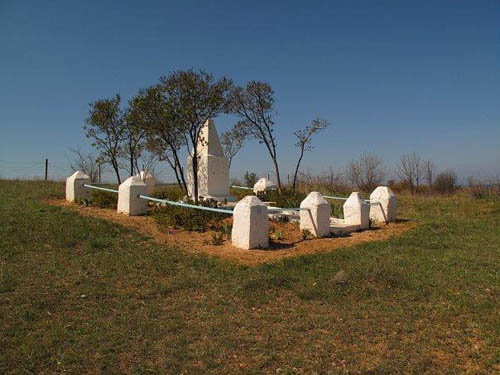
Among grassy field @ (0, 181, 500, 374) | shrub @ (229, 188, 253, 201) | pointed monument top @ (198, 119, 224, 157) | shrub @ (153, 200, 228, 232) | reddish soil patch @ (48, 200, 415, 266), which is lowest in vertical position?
grassy field @ (0, 181, 500, 374)

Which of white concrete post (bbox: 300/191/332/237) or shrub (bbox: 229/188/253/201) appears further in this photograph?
shrub (bbox: 229/188/253/201)

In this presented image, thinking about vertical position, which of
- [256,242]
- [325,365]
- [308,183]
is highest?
[308,183]

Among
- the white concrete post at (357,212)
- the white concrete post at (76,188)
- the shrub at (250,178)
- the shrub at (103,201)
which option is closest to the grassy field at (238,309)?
the white concrete post at (357,212)

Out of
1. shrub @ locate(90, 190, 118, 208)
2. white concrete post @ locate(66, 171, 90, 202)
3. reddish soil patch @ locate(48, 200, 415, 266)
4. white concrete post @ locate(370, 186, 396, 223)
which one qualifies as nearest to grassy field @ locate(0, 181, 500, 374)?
reddish soil patch @ locate(48, 200, 415, 266)

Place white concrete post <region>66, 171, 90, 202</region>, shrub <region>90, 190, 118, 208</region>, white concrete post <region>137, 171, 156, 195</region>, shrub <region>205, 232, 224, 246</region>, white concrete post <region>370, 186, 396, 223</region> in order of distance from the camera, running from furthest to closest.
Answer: white concrete post <region>137, 171, 156, 195</region>
white concrete post <region>66, 171, 90, 202</region>
shrub <region>90, 190, 118, 208</region>
white concrete post <region>370, 186, 396, 223</region>
shrub <region>205, 232, 224, 246</region>

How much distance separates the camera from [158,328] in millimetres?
3752

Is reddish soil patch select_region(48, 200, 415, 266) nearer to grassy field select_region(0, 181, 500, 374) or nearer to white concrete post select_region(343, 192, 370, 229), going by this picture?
white concrete post select_region(343, 192, 370, 229)

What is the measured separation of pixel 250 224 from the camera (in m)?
6.77

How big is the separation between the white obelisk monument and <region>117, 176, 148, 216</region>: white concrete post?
2450 millimetres

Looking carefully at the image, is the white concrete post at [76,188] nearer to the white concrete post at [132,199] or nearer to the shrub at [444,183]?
the white concrete post at [132,199]

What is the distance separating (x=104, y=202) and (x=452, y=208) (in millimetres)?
12349

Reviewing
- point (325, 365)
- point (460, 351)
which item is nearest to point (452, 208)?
point (460, 351)

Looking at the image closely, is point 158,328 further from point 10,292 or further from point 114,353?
point 10,292

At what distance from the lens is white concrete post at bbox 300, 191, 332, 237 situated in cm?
799
